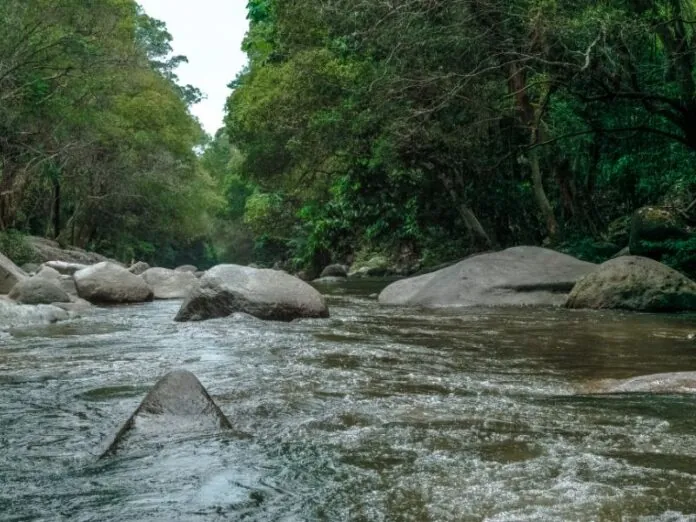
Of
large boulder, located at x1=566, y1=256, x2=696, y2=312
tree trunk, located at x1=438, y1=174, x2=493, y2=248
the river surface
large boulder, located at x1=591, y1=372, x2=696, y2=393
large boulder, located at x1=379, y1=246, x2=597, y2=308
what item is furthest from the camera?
tree trunk, located at x1=438, y1=174, x2=493, y2=248

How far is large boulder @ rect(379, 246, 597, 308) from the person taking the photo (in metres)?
10.9

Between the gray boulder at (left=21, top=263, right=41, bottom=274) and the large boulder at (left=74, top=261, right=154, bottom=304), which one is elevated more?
the gray boulder at (left=21, top=263, right=41, bottom=274)

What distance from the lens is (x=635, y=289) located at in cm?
984

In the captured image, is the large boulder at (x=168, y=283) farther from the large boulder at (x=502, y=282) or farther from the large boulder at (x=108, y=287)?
the large boulder at (x=502, y=282)

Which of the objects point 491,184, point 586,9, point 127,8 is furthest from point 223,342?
point 127,8

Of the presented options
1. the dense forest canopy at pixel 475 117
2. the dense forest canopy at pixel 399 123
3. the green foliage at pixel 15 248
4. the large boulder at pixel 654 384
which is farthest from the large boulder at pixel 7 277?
the large boulder at pixel 654 384

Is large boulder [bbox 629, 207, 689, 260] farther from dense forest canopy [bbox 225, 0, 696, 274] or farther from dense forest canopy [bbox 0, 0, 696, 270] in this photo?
dense forest canopy [bbox 225, 0, 696, 274]

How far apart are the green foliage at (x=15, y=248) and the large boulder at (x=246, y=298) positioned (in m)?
12.8

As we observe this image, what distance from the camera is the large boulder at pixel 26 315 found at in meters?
8.84

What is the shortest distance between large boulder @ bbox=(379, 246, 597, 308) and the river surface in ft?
12.2

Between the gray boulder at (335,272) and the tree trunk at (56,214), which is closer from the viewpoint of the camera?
the gray boulder at (335,272)

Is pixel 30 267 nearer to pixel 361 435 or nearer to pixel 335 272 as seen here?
pixel 335 272

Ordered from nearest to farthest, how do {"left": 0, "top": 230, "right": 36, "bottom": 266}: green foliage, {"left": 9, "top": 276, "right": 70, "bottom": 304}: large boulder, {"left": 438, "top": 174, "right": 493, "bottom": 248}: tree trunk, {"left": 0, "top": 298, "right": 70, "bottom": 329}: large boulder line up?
{"left": 0, "top": 298, "right": 70, "bottom": 329}: large boulder
{"left": 9, "top": 276, "right": 70, "bottom": 304}: large boulder
{"left": 438, "top": 174, "right": 493, "bottom": 248}: tree trunk
{"left": 0, "top": 230, "right": 36, "bottom": 266}: green foliage

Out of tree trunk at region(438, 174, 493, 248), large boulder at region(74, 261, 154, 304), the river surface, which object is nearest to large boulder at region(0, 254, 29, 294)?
large boulder at region(74, 261, 154, 304)
